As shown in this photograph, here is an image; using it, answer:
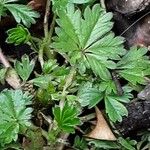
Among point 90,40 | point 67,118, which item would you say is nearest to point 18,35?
point 90,40

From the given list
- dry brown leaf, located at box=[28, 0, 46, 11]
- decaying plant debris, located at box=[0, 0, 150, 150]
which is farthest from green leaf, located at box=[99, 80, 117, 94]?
dry brown leaf, located at box=[28, 0, 46, 11]

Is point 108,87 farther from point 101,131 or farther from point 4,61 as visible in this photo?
point 4,61

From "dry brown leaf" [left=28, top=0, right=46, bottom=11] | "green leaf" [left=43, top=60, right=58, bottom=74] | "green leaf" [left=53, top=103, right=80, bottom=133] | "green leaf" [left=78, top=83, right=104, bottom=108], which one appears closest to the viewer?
"green leaf" [left=53, top=103, right=80, bottom=133]

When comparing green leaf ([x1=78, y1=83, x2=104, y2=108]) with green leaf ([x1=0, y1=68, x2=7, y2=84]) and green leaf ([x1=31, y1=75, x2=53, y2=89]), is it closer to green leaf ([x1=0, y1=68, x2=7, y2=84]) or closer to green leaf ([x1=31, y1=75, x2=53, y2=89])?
green leaf ([x1=31, y1=75, x2=53, y2=89])

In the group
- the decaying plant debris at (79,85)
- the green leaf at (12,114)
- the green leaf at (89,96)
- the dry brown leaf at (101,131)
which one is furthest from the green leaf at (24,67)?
the dry brown leaf at (101,131)

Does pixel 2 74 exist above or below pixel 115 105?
above

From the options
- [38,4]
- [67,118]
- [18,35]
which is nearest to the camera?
[67,118]

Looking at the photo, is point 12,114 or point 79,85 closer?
point 12,114
